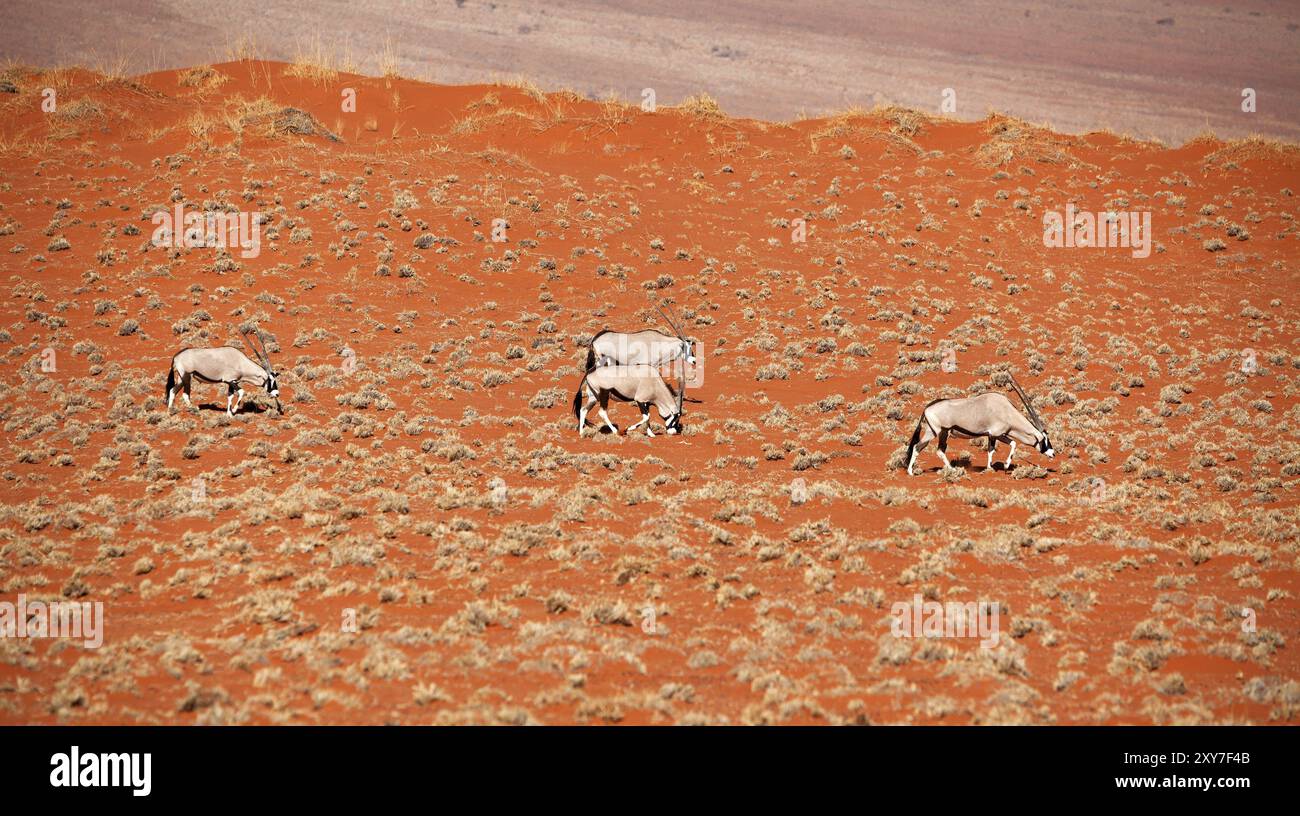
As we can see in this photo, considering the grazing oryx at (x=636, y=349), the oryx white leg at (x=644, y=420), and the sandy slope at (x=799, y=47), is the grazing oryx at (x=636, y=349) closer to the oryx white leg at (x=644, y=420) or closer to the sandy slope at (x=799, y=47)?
the oryx white leg at (x=644, y=420)

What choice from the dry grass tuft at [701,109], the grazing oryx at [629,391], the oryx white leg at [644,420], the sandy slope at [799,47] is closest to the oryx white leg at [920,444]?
the grazing oryx at [629,391]

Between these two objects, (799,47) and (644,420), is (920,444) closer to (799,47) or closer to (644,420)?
(644,420)

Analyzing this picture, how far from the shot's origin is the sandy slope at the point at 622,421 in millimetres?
10977

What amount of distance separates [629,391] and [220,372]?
8.63 m

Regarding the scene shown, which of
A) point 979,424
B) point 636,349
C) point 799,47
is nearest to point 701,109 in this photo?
point 636,349

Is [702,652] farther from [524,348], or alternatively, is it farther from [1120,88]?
[1120,88]

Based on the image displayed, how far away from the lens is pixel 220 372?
21047 mm

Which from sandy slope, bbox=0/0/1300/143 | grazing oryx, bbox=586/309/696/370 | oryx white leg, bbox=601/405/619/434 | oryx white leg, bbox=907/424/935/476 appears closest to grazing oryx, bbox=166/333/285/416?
oryx white leg, bbox=601/405/619/434

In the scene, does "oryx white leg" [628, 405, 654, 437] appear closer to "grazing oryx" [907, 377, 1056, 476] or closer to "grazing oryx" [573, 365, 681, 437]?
"grazing oryx" [573, 365, 681, 437]

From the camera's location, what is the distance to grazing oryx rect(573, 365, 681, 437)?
20.2 m

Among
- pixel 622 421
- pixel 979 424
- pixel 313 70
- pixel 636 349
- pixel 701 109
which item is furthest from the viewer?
pixel 313 70

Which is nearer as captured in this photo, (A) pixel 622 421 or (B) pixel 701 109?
(A) pixel 622 421

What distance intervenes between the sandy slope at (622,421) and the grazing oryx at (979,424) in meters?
0.60
